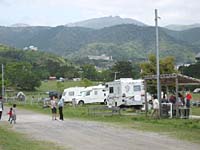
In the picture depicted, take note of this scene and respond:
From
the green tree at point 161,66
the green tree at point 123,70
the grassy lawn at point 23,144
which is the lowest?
the grassy lawn at point 23,144

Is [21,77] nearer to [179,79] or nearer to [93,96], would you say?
[93,96]

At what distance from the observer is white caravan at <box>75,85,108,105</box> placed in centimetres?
5434

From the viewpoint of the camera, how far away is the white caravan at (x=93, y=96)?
2140 inches

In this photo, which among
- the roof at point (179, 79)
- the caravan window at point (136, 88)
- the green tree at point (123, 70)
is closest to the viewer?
the roof at point (179, 79)

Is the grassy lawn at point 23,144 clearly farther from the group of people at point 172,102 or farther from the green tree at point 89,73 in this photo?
the green tree at point 89,73

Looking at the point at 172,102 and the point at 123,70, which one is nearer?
the point at 172,102

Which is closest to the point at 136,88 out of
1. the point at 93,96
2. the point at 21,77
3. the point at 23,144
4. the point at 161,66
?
the point at 93,96

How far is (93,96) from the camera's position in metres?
54.8

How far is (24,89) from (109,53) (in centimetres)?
10444

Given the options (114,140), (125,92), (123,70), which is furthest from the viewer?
(123,70)

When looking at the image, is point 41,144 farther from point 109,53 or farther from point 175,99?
point 109,53

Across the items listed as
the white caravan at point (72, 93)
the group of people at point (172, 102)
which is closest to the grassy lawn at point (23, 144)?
the group of people at point (172, 102)

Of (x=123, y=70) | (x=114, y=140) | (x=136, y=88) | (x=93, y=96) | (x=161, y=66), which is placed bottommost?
(x=114, y=140)

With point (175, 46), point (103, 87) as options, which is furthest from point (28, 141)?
point (175, 46)
